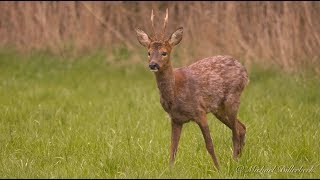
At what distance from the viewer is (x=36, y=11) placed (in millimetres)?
13992

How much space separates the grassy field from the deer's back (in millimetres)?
535

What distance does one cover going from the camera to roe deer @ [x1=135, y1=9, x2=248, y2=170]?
5777 mm

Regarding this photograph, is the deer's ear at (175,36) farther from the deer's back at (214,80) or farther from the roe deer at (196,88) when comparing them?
the deer's back at (214,80)

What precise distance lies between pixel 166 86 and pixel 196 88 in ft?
1.13

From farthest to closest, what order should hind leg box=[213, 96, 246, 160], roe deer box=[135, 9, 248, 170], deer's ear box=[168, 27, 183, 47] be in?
1. hind leg box=[213, 96, 246, 160]
2. deer's ear box=[168, 27, 183, 47]
3. roe deer box=[135, 9, 248, 170]

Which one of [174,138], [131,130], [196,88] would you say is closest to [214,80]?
[196,88]

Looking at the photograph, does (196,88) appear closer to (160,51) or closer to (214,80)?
(214,80)

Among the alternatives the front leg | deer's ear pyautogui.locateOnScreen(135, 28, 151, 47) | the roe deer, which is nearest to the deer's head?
the roe deer

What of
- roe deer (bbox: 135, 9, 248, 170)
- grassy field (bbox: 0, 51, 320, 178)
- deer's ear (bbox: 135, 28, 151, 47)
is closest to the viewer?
grassy field (bbox: 0, 51, 320, 178)

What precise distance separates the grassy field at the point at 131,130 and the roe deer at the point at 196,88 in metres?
0.28

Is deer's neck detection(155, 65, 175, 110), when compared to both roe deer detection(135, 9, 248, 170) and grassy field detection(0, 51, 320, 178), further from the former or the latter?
grassy field detection(0, 51, 320, 178)

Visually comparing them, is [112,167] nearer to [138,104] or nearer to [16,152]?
[16,152]

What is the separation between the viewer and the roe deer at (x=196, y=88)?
5777mm

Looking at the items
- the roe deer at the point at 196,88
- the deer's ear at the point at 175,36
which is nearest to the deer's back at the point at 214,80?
the roe deer at the point at 196,88
